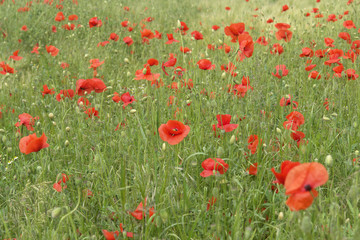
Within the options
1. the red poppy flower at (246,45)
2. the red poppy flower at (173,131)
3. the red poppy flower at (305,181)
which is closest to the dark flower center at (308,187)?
the red poppy flower at (305,181)

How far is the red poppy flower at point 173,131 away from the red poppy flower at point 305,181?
1.94ft

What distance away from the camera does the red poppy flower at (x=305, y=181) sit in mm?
854

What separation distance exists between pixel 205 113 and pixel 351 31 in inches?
111

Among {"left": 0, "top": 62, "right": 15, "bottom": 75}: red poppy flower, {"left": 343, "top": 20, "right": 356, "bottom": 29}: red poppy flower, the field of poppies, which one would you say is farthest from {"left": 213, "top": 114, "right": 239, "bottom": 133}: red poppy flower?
{"left": 343, "top": 20, "right": 356, "bottom": 29}: red poppy flower

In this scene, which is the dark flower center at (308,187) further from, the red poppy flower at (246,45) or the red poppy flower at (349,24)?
the red poppy flower at (349,24)

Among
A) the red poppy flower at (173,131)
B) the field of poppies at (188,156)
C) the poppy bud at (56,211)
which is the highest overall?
the red poppy flower at (173,131)

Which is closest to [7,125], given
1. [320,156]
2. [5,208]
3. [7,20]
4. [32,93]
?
[32,93]

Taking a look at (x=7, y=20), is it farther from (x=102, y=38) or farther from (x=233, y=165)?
(x=233, y=165)

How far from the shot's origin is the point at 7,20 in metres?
5.65

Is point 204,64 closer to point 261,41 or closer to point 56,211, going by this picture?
point 261,41

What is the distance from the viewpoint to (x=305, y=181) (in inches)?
34.0

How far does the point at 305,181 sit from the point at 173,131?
678 millimetres

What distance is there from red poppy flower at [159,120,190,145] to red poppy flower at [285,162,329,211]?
59 centimetres

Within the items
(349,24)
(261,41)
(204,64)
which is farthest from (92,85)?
(349,24)
